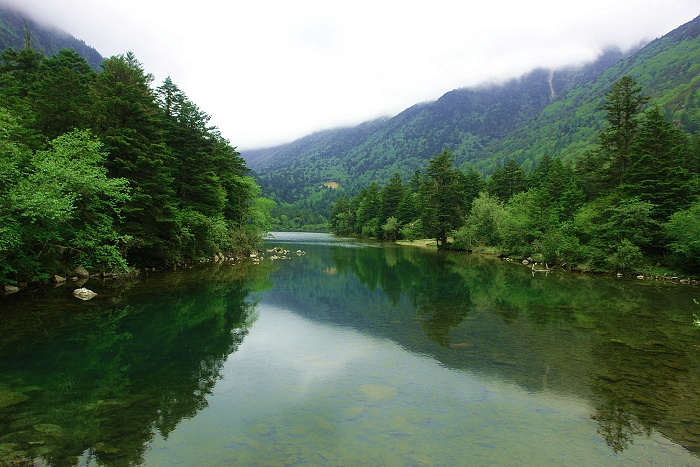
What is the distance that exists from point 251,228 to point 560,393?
46.6 meters

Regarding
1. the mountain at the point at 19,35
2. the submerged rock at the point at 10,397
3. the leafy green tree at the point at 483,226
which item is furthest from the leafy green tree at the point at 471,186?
the mountain at the point at 19,35

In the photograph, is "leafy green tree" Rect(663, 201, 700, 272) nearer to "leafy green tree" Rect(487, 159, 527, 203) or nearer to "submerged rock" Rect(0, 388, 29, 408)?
"submerged rock" Rect(0, 388, 29, 408)

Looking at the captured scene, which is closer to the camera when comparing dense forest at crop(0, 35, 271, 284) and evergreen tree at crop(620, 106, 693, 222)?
dense forest at crop(0, 35, 271, 284)

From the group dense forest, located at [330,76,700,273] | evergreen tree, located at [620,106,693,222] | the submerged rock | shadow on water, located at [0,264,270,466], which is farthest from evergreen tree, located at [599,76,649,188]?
the submerged rock

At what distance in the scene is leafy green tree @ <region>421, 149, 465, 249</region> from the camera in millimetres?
69812

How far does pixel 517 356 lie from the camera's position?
13.9 m

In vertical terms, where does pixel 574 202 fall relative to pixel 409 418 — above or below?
above

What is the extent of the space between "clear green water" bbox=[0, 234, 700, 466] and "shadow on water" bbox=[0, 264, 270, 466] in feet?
0.20

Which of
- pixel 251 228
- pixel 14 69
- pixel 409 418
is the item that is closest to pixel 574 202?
pixel 251 228

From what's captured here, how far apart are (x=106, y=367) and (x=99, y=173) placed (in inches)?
556

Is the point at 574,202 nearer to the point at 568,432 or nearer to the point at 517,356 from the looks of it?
the point at 517,356

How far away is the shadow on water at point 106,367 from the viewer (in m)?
7.95

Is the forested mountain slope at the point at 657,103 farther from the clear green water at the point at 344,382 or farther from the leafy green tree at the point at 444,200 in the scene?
the clear green water at the point at 344,382

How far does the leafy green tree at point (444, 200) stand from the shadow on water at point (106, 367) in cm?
5275
